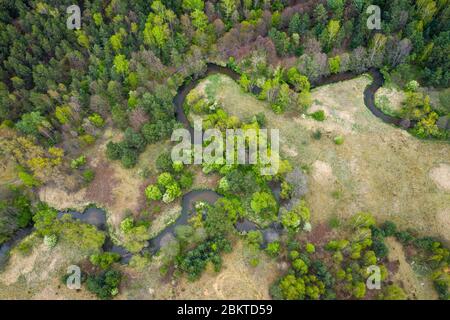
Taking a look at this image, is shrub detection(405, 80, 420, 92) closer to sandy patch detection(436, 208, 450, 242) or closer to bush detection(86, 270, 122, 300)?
sandy patch detection(436, 208, 450, 242)

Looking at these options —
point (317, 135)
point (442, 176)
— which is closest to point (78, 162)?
point (317, 135)

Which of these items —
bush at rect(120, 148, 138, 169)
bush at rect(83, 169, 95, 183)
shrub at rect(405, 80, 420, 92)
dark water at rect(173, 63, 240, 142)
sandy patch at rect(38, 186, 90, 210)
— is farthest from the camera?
dark water at rect(173, 63, 240, 142)

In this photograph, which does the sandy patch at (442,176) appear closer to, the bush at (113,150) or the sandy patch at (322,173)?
the sandy patch at (322,173)

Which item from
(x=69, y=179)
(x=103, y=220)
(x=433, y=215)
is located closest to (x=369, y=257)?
(x=433, y=215)

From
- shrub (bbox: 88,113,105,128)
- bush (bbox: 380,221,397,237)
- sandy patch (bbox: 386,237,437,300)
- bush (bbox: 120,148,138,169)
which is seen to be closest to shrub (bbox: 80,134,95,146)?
shrub (bbox: 88,113,105,128)

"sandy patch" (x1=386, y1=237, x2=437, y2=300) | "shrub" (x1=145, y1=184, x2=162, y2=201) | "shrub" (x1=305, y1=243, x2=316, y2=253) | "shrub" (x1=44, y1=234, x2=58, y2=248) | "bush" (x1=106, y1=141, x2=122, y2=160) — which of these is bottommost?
"sandy patch" (x1=386, y1=237, x2=437, y2=300)

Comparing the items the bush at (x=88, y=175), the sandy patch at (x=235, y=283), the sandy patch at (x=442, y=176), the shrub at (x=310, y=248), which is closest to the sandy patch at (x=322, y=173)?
the shrub at (x=310, y=248)
